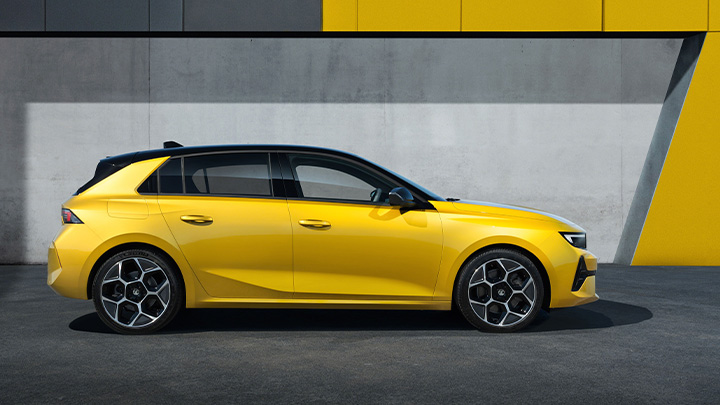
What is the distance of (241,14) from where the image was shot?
12.1 m

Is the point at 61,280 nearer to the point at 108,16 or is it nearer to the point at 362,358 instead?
the point at 362,358

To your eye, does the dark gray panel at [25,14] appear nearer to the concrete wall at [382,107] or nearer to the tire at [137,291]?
the concrete wall at [382,107]

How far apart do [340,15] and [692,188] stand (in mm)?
6505

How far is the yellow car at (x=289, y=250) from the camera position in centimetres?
601

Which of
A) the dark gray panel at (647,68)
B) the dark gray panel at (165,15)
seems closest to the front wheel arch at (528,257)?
the dark gray panel at (647,68)

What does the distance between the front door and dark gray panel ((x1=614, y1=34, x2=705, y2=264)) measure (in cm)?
738


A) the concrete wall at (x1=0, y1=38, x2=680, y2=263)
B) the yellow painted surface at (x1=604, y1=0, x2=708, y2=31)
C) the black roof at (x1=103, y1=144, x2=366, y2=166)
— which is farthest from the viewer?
the concrete wall at (x1=0, y1=38, x2=680, y2=263)

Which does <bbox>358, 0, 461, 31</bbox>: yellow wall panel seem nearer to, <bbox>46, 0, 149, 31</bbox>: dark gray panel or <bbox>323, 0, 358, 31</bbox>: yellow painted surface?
<bbox>323, 0, 358, 31</bbox>: yellow painted surface

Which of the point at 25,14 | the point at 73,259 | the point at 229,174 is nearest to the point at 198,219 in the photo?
the point at 229,174

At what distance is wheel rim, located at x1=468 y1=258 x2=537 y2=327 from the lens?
6.16 metres

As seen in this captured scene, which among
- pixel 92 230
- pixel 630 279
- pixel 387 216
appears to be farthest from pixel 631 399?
pixel 630 279

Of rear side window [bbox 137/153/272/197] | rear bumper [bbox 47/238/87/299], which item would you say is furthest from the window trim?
rear bumper [bbox 47/238/87/299]

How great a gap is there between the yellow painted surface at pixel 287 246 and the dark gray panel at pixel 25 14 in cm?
725

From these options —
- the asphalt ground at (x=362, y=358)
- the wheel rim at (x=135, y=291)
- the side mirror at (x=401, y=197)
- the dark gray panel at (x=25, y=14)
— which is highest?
the dark gray panel at (x=25, y=14)
